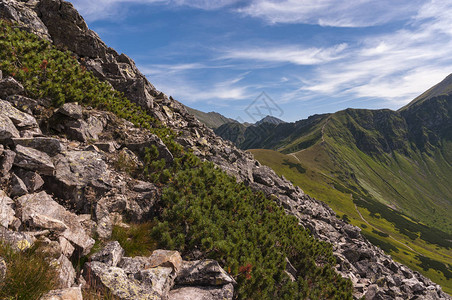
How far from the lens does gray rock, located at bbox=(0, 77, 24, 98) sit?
13.2 m

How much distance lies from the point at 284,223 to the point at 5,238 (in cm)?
2445

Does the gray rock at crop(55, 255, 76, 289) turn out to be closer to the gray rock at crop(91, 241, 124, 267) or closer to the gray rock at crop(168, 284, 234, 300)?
the gray rock at crop(91, 241, 124, 267)

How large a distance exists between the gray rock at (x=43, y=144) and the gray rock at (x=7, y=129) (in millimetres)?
336

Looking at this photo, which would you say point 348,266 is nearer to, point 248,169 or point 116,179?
point 248,169

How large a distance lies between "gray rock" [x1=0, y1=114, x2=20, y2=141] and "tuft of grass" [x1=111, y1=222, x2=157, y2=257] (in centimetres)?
655

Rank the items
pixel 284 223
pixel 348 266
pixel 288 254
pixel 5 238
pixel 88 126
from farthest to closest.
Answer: pixel 348 266
pixel 284 223
pixel 288 254
pixel 88 126
pixel 5 238

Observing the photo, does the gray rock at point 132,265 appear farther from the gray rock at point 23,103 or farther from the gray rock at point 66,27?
the gray rock at point 66,27

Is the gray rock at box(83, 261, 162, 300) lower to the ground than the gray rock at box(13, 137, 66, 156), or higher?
lower

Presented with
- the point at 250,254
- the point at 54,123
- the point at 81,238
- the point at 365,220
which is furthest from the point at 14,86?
the point at 365,220

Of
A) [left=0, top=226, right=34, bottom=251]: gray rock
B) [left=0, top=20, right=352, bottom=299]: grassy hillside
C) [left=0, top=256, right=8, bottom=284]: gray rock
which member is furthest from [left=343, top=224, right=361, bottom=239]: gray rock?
[left=0, top=256, right=8, bottom=284]: gray rock

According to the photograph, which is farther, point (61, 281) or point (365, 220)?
point (365, 220)

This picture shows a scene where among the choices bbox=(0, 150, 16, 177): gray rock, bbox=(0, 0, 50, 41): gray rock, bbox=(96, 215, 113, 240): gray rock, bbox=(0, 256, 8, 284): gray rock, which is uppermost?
bbox=(0, 0, 50, 41): gray rock

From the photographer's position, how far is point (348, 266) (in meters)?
30.0

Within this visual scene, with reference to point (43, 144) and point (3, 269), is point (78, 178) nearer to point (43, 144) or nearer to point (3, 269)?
point (43, 144)
